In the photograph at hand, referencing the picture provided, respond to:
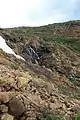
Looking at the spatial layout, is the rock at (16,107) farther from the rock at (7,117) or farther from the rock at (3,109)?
the rock at (7,117)

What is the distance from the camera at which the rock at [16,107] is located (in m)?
15.0

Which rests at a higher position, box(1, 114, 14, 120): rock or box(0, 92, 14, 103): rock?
box(0, 92, 14, 103): rock

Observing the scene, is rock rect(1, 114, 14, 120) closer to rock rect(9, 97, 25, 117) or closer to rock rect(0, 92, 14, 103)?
rock rect(9, 97, 25, 117)

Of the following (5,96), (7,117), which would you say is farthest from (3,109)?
(5,96)

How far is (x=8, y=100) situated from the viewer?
15156 mm

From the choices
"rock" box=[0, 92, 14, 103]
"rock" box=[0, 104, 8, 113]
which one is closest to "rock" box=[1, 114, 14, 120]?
"rock" box=[0, 104, 8, 113]

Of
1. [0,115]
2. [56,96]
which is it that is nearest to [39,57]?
[56,96]

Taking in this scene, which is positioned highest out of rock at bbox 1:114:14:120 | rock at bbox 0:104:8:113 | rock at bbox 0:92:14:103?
rock at bbox 0:92:14:103

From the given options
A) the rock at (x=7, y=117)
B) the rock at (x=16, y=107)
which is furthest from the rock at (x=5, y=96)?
the rock at (x=7, y=117)

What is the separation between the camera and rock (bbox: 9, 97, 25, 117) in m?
15.0

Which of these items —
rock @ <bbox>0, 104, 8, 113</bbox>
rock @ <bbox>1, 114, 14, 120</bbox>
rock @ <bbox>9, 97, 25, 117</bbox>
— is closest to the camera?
rock @ <bbox>1, 114, 14, 120</bbox>

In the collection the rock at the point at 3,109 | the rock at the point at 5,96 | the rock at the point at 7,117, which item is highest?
the rock at the point at 5,96

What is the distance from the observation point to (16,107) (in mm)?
15070

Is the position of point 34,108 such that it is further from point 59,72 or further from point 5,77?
point 59,72
